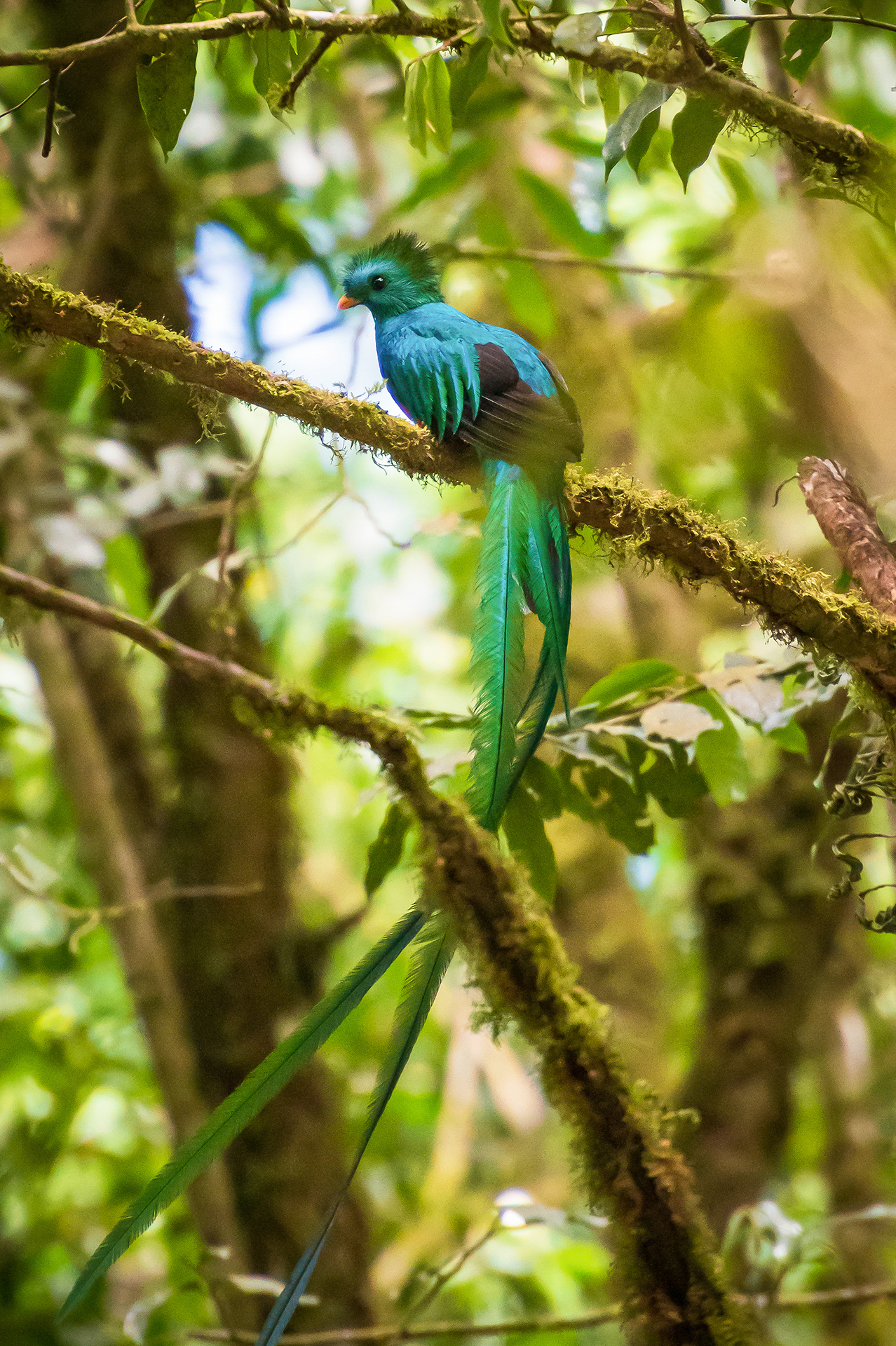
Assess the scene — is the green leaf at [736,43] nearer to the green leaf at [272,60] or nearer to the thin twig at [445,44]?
the thin twig at [445,44]

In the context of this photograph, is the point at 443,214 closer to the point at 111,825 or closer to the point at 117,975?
the point at 111,825

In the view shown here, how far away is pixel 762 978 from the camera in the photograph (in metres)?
2.80

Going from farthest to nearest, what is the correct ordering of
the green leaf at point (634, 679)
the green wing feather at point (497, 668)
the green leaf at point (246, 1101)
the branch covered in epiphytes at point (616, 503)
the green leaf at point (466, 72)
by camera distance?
1. the green leaf at point (634, 679)
2. the green leaf at point (466, 72)
3. the green wing feather at point (497, 668)
4. the branch covered in epiphytes at point (616, 503)
5. the green leaf at point (246, 1101)

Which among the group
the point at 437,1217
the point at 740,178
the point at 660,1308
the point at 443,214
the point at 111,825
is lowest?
the point at 660,1308

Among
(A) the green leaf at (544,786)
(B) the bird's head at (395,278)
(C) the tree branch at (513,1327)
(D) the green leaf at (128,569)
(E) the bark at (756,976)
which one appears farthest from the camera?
(E) the bark at (756,976)

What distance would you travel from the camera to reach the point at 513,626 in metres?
1.30

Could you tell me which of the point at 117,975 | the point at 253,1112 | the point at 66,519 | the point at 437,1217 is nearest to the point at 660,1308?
the point at 253,1112

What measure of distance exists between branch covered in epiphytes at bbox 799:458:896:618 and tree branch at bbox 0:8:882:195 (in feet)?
1.14

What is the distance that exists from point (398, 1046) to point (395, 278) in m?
1.58

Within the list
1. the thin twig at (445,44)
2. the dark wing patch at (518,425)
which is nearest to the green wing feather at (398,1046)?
the dark wing patch at (518,425)

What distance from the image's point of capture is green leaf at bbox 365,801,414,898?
142 centimetres

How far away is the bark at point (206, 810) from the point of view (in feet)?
7.50

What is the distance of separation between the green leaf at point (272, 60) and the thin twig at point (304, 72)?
47 millimetres

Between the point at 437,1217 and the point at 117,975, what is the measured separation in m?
1.57
